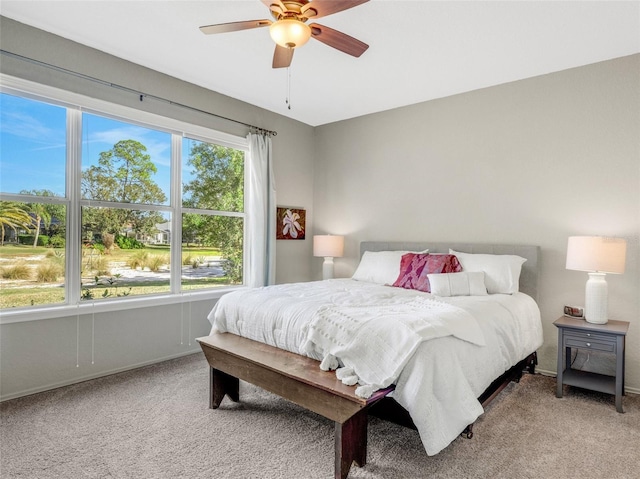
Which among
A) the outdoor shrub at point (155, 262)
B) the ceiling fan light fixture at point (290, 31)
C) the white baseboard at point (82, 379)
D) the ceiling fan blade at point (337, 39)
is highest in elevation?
the ceiling fan blade at point (337, 39)

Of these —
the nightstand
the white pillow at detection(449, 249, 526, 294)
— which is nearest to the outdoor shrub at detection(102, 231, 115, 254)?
the white pillow at detection(449, 249, 526, 294)

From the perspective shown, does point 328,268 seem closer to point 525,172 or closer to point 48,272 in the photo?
point 525,172

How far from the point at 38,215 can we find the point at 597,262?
4208mm

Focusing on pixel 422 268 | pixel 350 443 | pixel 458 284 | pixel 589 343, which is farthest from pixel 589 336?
pixel 350 443

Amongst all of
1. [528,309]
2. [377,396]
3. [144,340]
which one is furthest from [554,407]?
[144,340]

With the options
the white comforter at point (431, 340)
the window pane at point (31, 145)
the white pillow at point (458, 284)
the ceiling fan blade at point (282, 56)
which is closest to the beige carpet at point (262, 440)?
the white comforter at point (431, 340)

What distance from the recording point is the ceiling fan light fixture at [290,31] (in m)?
2.02

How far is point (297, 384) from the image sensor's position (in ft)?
6.60

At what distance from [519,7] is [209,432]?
3321 millimetres

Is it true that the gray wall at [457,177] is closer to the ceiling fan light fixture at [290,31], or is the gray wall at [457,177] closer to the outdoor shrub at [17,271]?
the outdoor shrub at [17,271]

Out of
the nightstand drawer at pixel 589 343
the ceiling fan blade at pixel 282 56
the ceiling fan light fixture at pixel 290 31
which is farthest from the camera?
the nightstand drawer at pixel 589 343

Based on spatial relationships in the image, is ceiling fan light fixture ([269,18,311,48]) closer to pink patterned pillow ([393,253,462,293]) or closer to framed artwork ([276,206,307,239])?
pink patterned pillow ([393,253,462,293])

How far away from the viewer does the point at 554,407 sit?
8.71 feet

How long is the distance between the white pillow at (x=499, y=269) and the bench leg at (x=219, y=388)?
86.5 inches
